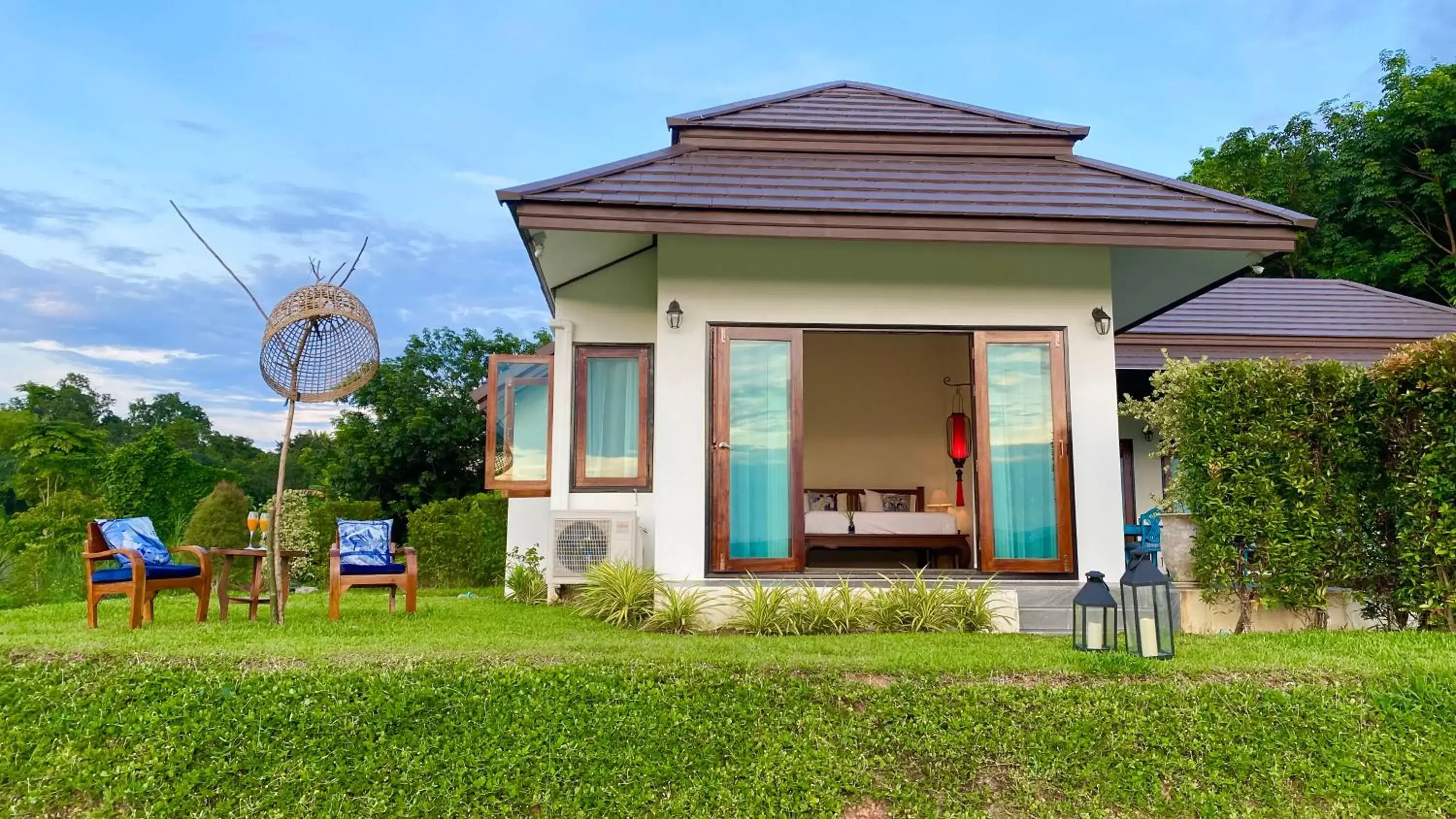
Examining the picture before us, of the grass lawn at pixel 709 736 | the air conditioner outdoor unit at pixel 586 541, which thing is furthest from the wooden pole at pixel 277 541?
the air conditioner outdoor unit at pixel 586 541

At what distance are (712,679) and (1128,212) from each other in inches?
201

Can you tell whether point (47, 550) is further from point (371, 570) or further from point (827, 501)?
point (827, 501)

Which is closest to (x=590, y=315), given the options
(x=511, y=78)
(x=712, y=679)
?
(x=712, y=679)

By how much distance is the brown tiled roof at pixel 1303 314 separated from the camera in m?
13.1

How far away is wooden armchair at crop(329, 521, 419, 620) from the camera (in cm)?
705

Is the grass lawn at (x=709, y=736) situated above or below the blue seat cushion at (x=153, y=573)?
below

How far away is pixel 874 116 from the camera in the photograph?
875 cm

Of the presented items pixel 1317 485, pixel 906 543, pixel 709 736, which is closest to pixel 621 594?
pixel 709 736

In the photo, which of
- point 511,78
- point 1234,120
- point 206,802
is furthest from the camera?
point 1234,120

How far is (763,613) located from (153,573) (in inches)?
174

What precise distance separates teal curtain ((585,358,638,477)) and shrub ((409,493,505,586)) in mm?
5467

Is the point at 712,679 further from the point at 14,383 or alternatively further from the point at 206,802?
the point at 14,383

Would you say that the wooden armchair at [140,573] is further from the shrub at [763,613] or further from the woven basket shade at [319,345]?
the shrub at [763,613]

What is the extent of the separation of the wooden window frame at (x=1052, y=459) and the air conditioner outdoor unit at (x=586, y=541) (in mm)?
3200
